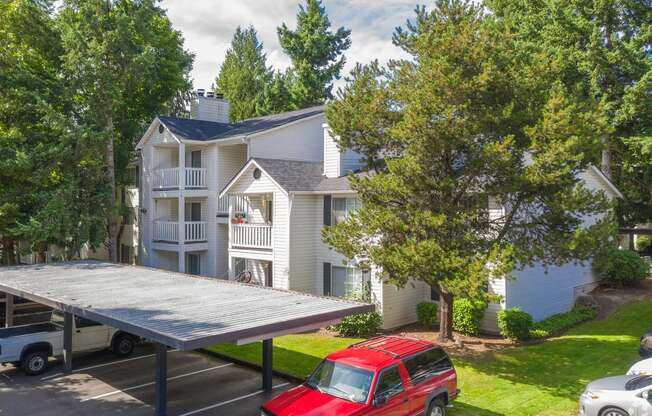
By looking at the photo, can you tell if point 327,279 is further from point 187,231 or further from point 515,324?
point 187,231

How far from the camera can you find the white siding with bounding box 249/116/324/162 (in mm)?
27953

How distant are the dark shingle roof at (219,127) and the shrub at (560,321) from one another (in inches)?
659

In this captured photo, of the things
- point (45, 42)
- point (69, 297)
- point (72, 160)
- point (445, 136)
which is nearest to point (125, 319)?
point (69, 297)

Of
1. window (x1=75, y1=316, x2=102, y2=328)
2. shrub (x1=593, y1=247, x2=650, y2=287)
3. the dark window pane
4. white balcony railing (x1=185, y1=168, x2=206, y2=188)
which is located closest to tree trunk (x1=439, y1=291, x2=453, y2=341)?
the dark window pane

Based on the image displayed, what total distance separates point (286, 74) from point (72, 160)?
1153 inches

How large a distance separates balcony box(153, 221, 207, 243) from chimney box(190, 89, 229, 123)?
8.99 m

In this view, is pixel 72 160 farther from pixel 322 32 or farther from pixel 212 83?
pixel 212 83

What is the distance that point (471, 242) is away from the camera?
15609 mm

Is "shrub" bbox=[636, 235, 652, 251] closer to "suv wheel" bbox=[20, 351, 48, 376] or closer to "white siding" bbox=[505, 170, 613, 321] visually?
"white siding" bbox=[505, 170, 613, 321]

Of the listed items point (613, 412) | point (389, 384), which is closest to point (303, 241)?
point (389, 384)

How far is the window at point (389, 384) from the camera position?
10109 millimetres

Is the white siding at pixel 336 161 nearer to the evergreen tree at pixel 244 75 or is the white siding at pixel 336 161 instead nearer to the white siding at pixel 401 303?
the white siding at pixel 401 303

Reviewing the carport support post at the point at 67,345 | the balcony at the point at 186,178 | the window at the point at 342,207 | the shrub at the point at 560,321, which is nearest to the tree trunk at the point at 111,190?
the balcony at the point at 186,178

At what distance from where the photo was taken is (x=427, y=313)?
20906 mm
